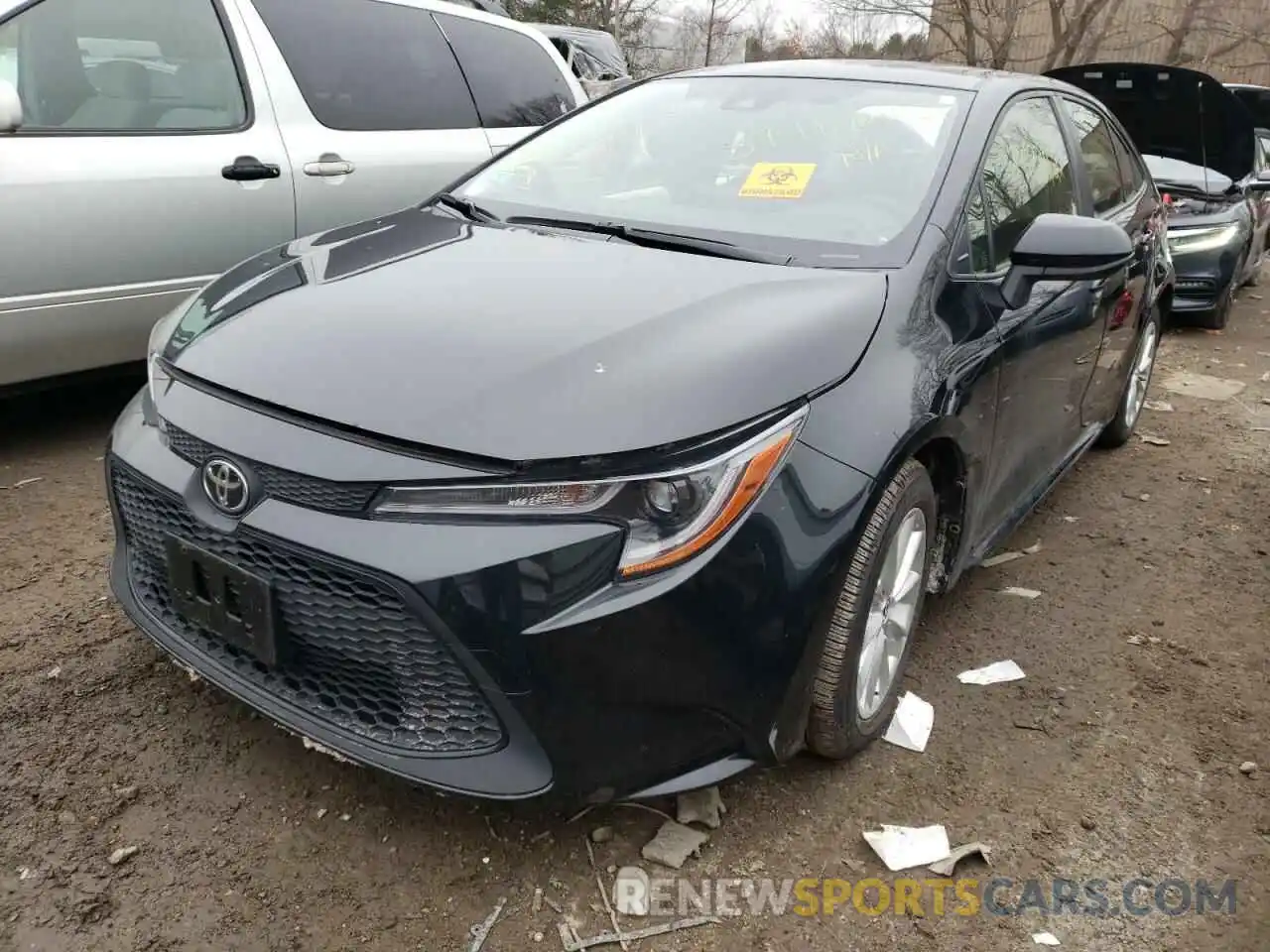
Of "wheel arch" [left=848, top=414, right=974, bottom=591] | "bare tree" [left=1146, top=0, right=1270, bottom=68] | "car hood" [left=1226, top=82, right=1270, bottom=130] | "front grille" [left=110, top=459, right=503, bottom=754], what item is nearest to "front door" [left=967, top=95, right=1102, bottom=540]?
"wheel arch" [left=848, top=414, right=974, bottom=591]

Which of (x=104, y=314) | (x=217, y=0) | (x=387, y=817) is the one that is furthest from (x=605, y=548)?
(x=217, y=0)

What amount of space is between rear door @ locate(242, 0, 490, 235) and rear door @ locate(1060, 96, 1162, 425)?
2603mm

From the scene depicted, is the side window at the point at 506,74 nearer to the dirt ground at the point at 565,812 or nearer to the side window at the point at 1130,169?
the side window at the point at 1130,169

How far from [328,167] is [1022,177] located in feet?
8.63

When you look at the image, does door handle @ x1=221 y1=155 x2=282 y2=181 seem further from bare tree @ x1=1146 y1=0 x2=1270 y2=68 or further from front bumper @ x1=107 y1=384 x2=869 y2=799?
bare tree @ x1=1146 y1=0 x2=1270 y2=68

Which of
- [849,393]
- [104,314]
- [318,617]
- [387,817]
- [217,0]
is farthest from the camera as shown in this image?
[217,0]

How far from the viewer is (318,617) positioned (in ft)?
5.77

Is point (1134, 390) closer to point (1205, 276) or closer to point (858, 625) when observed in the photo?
point (1205, 276)

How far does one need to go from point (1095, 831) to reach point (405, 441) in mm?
1699

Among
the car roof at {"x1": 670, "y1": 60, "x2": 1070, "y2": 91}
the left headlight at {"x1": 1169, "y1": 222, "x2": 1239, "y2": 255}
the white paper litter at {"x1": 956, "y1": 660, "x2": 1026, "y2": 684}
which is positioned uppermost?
the car roof at {"x1": 670, "y1": 60, "x2": 1070, "y2": 91}

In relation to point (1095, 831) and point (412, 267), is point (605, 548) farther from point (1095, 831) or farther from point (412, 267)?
point (1095, 831)

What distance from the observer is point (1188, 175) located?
22.3 ft

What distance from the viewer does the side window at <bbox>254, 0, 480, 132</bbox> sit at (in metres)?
4.01

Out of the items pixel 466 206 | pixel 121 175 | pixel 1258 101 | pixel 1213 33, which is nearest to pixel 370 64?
pixel 121 175
